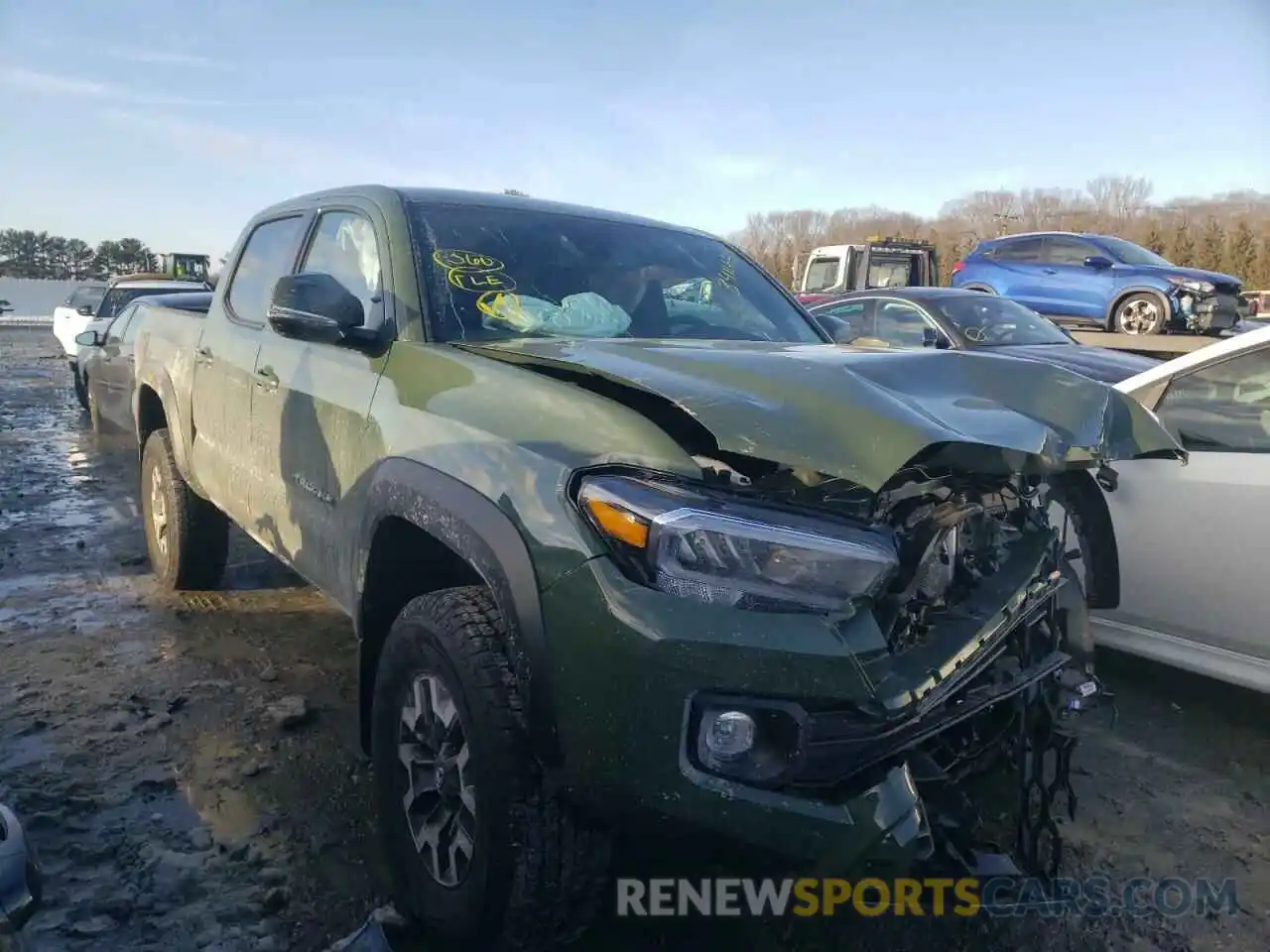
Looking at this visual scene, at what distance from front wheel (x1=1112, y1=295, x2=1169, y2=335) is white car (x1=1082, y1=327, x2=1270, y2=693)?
30.5ft

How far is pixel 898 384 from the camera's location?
2.19 m

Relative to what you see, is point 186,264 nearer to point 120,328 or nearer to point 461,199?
point 120,328

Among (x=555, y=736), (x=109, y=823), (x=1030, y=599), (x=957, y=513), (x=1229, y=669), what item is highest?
(x=957, y=513)

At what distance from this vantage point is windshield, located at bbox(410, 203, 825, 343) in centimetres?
297

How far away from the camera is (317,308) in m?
2.79

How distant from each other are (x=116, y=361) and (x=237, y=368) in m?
4.26

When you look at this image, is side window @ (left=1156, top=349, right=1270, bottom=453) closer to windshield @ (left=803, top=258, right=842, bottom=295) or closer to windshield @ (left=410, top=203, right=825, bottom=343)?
windshield @ (left=410, top=203, right=825, bottom=343)

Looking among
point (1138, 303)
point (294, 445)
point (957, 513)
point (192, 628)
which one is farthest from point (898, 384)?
point (1138, 303)

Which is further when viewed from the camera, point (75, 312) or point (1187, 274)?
point (75, 312)

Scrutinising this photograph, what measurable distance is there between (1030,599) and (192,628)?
384 cm

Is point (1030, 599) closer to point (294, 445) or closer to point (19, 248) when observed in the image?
point (294, 445)

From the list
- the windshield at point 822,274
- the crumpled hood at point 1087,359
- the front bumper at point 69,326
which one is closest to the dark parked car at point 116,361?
the crumpled hood at point 1087,359

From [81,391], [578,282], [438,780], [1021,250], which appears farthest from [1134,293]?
[81,391]

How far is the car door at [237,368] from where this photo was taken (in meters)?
3.77
